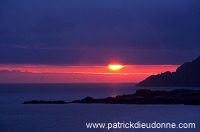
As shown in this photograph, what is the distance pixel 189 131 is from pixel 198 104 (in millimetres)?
48184

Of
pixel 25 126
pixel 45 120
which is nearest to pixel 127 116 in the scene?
pixel 45 120

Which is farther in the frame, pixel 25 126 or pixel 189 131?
pixel 25 126

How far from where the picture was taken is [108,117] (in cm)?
7638

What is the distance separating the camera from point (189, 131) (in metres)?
54.2

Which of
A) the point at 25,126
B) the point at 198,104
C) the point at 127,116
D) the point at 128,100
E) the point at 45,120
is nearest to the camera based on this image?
the point at 25,126

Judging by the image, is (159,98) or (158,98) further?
(159,98)

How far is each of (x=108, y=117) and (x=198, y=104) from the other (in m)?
35.5

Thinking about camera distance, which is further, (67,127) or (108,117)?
(108,117)

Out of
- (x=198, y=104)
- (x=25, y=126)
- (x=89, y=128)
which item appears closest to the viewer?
(x=89, y=128)

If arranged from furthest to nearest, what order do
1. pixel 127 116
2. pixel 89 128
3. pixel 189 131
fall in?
pixel 127 116 → pixel 89 128 → pixel 189 131

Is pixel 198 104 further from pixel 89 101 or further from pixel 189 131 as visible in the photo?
pixel 189 131

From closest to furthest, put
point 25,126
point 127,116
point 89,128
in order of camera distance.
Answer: point 89,128 < point 25,126 < point 127,116

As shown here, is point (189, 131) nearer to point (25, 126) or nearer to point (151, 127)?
point (151, 127)

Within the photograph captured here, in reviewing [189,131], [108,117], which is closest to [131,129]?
[189,131]
